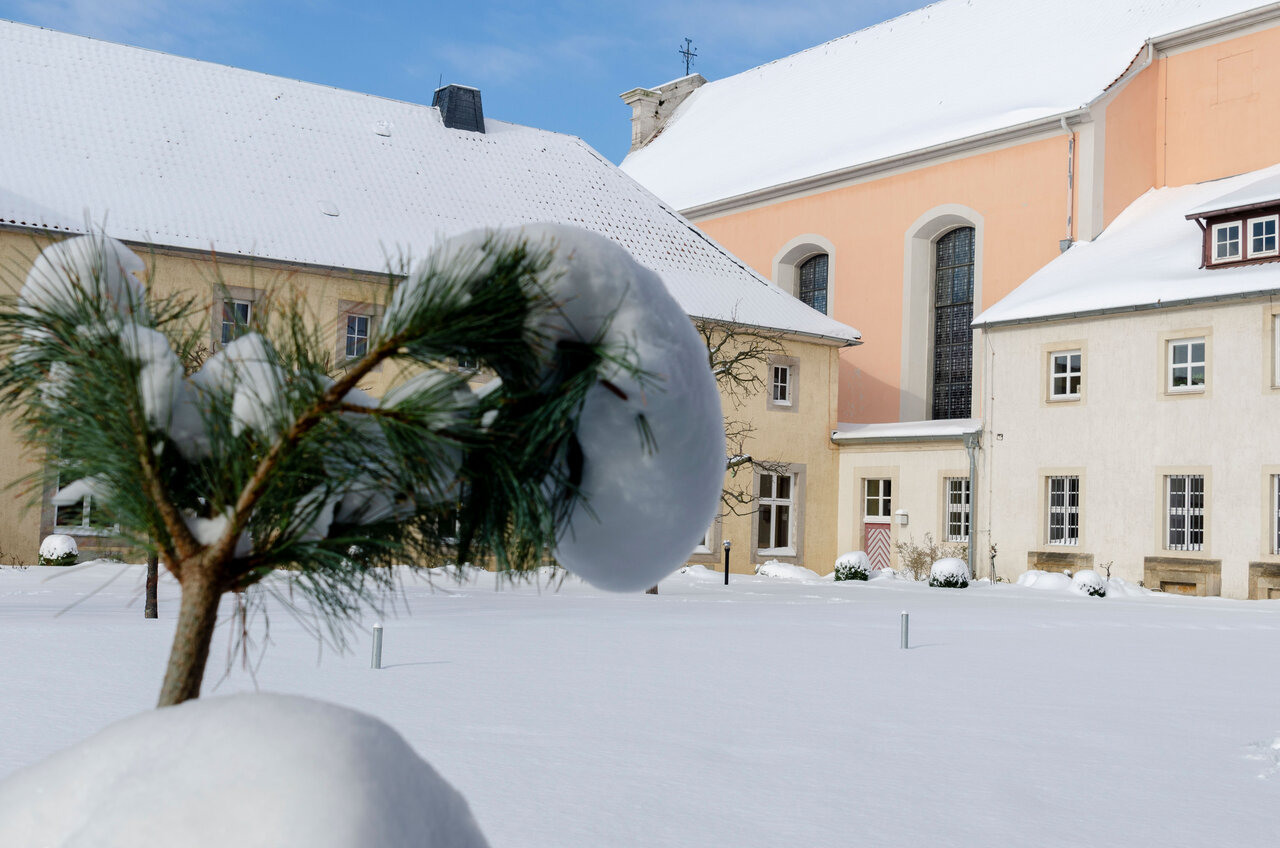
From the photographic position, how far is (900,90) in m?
34.3

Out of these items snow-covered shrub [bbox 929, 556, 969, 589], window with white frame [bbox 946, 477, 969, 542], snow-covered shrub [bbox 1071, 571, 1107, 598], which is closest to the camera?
snow-covered shrub [bbox 1071, 571, 1107, 598]

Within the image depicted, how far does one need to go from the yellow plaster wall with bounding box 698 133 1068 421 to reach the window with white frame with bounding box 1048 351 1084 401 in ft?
11.5

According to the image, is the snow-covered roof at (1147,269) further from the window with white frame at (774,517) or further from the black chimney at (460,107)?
the black chimney at (460,107)

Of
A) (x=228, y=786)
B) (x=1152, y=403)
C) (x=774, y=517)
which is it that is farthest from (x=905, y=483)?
(x=228, y=786)

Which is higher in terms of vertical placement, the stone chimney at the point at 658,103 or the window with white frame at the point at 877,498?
the stone chimney at the point at 658,103

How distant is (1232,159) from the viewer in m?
27.5

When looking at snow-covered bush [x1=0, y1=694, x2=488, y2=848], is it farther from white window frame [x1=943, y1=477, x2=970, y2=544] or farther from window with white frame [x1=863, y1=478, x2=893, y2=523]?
window with white frame [x1=863, y1=478, x2=893, y2=523]

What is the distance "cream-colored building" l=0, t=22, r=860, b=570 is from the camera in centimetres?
2127

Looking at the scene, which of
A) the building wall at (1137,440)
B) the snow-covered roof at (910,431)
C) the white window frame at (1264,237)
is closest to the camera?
the building wall at (1137,440)

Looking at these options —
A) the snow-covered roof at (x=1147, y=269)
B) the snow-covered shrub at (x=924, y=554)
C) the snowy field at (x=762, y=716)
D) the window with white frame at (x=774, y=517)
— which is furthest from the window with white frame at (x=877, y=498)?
the snowy field at (x=762, y=716)

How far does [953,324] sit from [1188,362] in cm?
775

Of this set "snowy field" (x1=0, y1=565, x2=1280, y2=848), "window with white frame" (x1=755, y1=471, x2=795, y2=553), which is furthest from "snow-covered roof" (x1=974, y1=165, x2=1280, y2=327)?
"snowy field" (x1=0, y1=565, x2=1280, y2=848)

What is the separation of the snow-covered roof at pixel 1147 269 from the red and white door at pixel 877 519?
13.8 feet

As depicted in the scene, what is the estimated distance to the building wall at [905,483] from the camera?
89.5 ft
